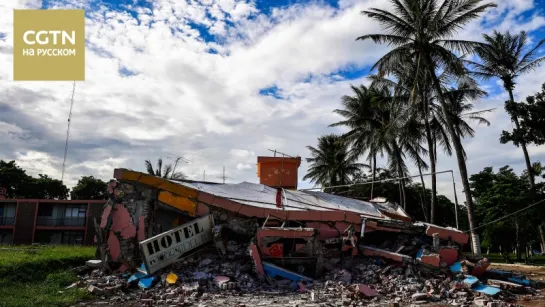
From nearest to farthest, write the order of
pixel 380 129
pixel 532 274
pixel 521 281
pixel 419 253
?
pixel 521 281 < pixel 419 253 < pixel 532 274 < pixel 380 129

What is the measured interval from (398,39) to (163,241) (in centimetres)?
1222

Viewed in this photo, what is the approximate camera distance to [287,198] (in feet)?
46.6

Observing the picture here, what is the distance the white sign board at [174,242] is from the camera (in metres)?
10.3

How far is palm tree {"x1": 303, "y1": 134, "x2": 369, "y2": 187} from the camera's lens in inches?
1254

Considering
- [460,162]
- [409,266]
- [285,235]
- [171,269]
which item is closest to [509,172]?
[460,162]

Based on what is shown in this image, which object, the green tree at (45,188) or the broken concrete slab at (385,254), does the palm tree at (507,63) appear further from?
→ the green tree at (45,188)

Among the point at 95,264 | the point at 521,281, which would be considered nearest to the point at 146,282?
the point at 95,264

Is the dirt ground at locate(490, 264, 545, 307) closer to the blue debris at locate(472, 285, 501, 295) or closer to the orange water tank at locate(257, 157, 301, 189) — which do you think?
the blue debris at locate(472, 285, 501, 295)

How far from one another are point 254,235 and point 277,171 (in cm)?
581

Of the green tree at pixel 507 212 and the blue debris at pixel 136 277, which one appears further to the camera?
the green tree at pixel 507 212

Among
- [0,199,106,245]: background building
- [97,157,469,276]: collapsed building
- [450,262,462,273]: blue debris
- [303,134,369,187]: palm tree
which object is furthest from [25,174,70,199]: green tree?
[450,262,462,273]: blue debris

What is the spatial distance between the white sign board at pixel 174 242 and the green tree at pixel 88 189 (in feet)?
116

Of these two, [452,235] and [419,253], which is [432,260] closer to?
[419,253]

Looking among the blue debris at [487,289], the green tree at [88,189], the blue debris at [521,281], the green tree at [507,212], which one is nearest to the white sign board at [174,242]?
the blue debris at [487,289]
